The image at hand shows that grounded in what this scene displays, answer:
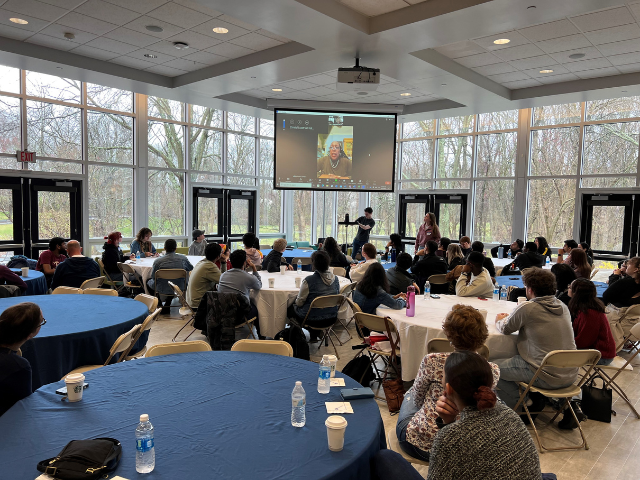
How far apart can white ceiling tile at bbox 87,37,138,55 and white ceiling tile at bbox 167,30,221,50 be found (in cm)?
84

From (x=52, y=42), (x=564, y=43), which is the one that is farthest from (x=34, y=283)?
(x=564, y=43)

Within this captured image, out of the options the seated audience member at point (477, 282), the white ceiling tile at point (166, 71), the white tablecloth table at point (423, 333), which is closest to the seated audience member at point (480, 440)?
the white tablecloth table at point (423, 333)

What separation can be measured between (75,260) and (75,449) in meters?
5.28

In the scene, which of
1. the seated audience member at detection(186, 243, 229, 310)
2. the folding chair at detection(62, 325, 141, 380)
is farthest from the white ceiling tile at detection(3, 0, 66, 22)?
the folding chair at detection(62, 325, 141, 380)

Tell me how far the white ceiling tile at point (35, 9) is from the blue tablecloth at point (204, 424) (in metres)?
4.98

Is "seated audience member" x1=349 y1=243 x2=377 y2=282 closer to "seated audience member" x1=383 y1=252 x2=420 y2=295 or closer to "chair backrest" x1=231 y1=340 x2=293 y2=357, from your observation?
"seated audience member" x1=383 y1=252 x2=420 y2=295

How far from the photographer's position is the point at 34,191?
9.44 meters

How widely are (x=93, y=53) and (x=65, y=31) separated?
945mm

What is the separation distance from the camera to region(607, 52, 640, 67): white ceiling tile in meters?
6.65

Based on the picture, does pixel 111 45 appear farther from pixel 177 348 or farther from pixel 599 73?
pixel 599 73

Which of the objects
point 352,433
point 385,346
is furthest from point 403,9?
point 352,433

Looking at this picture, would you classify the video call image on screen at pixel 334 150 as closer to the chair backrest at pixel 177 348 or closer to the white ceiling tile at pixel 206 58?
the white ceiling tile at pixel 206 58

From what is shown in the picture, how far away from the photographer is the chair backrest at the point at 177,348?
315 cm

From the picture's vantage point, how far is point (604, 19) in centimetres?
544
